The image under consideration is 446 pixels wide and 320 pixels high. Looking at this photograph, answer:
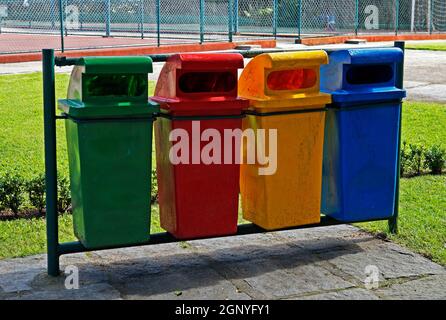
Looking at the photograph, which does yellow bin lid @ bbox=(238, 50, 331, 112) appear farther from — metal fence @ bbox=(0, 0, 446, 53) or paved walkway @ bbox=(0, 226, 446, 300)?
metal fence @ bbox=(0, 0, 446, 53)

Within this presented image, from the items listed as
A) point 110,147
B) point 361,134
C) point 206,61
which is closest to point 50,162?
point 110,147

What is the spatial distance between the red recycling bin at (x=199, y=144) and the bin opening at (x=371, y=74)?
3.00 ft

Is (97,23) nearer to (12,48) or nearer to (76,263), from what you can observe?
(12,48)

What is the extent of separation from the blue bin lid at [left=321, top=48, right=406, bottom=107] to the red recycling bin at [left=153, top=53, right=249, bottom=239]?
2.27 ft

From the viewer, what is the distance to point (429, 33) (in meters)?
26.8

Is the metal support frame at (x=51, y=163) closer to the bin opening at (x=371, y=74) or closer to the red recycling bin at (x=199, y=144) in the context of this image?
the red recycling bin at (x=199, y=144)

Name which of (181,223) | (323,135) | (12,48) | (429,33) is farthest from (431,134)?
(429,33)

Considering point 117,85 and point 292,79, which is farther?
point 292,79

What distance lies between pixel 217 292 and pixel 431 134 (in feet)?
17.4

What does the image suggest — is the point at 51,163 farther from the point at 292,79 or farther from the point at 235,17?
the point at 235,17

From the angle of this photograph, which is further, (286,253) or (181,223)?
(286,253)

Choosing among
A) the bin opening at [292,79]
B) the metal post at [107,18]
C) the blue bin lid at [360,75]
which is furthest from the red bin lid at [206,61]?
the metal post at [107,18]

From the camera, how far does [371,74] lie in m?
5.38

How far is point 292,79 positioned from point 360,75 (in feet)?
1.58
